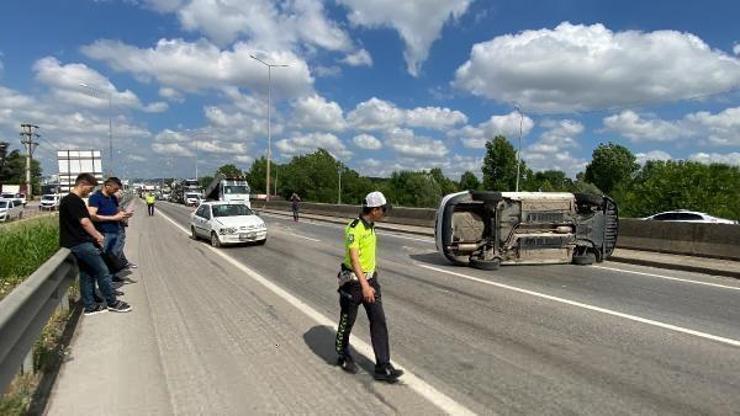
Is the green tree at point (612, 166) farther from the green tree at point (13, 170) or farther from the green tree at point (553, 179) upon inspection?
the green tree at point (13, 170)

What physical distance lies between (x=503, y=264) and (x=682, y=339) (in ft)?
20.7

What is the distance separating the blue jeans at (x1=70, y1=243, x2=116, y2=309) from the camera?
7.23m

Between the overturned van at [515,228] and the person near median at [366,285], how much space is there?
291 inches

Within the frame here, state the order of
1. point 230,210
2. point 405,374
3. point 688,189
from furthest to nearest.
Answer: point 688,189
point 230,210
point 405,374

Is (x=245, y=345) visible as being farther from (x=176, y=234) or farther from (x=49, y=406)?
(x=176, y=234)

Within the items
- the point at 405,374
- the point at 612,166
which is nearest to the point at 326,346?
the point at 405,374

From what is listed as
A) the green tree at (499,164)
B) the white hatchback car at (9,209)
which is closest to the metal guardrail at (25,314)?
the white hatchback car at (9,209)

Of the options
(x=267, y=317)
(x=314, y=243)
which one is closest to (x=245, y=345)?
(x=267, y=317)

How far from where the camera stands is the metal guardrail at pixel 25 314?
3.77 meters

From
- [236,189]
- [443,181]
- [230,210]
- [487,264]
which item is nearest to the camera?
[487,264]

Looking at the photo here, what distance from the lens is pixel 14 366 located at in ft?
12.9

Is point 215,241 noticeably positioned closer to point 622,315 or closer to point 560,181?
point 622,315

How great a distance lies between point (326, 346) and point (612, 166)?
111 m

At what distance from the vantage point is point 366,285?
189 inches
